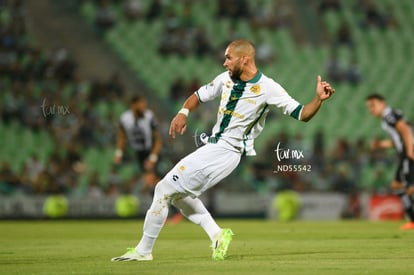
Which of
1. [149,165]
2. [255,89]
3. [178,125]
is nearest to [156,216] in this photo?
[178,125]

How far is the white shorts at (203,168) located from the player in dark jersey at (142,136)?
8.90 m

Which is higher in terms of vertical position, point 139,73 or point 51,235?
point 139,73

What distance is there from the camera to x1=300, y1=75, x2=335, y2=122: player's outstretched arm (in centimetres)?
958

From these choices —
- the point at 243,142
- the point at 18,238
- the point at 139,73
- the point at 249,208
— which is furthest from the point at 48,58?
the point at 243,142

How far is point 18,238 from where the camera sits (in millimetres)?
15227

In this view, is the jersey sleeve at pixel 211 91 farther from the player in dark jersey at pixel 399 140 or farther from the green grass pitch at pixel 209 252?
the player in dark jersey at pixel 399 140

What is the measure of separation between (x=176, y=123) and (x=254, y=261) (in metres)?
1.75

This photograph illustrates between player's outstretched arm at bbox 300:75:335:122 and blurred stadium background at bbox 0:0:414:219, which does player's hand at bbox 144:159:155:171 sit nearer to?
blurred stadium background at bbox 0:0:414:219

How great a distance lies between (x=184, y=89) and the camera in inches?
1101

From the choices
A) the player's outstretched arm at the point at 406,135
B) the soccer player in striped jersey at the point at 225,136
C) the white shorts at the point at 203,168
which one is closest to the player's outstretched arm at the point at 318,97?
the soccer player in striped jersey at the point at 225,136

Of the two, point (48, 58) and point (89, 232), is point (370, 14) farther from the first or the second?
point (89, 232)

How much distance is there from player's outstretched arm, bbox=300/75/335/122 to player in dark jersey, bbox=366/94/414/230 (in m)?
6.92

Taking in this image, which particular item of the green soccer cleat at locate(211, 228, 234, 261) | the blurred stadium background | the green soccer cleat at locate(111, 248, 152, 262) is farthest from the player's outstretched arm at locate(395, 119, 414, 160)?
the green soccer cleat at locate(111, 248, 152, 262)

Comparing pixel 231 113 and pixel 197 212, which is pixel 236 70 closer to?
pixel 231 113
